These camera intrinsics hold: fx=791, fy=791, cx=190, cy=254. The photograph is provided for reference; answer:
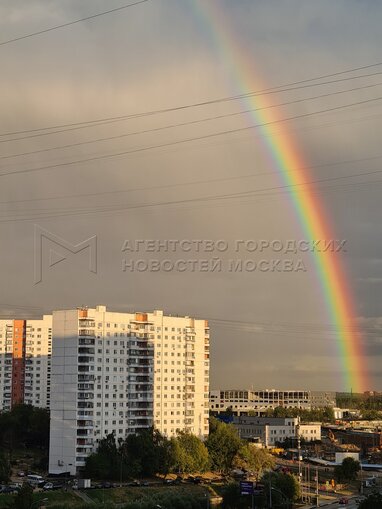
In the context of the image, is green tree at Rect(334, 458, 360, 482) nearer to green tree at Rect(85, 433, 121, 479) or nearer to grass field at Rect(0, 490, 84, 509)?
green tree at Rect(85, 433, 121, 479)

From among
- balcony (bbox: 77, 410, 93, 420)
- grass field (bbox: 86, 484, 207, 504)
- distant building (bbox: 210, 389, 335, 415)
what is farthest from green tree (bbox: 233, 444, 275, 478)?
distant building (bbox: 210, 389, 335, 415)

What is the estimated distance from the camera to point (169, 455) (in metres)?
47.4

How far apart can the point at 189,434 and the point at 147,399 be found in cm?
360

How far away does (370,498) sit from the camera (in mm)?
34000

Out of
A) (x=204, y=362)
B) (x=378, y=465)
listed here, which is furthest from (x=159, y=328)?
(x=378, y=465)

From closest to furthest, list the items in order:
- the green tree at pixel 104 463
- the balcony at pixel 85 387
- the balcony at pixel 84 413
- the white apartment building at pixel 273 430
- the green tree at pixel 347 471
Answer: the green tree at pixel 104 463
the balcony at pixel 84 413
the balcony at pixel 85 387
the green tree at pixel 347 471
the white apartment building at pixel 273 430

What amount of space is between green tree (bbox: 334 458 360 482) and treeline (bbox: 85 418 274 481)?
5055 millimetres

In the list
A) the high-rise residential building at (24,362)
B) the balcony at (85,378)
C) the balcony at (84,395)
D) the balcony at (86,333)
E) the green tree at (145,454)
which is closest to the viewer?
the green tree at (145,454)

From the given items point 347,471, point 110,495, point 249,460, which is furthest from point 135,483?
point 347,471

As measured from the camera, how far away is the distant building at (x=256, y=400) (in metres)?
114

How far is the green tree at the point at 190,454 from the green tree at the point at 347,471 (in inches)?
340

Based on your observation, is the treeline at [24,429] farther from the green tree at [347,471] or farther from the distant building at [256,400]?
the distant building at [256,400]

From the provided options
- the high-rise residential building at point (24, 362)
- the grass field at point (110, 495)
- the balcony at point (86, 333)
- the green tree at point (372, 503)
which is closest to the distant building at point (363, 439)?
the high-rise residential building at point (24, 362)

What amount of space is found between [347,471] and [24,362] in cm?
3282
